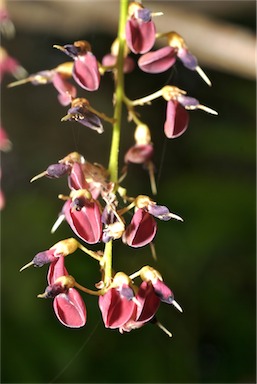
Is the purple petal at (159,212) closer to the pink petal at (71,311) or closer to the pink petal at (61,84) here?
the pink petal at (71,311)

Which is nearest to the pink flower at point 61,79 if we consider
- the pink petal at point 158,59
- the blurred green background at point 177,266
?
the pink petal at point 158,59

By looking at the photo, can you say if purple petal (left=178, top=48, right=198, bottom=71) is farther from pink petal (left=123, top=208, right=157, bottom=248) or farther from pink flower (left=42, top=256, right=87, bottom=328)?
pink flower (left=42, top=256, right=87, bottom=328)

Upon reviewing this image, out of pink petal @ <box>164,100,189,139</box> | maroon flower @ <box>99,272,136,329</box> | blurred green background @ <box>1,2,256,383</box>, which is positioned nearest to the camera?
maroon flower @ <box>99,272,136,329</box>

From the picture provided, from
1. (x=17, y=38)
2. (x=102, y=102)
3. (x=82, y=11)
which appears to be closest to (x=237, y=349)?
(x=82, y=11)

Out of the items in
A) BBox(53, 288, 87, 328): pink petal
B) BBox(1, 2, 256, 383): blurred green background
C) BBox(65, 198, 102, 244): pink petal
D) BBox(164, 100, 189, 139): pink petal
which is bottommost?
BBox(1, 2, 256, 383): blurred green background

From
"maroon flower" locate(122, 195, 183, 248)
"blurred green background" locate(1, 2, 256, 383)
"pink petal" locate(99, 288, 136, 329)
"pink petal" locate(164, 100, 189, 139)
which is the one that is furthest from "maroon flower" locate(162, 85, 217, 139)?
"blurred green background" locate(1, 2, 256, 383)

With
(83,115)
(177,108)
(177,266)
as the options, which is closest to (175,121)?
(177,108)

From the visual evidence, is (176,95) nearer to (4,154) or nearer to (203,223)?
(203,223)

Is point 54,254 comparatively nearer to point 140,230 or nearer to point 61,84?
point 140,230
